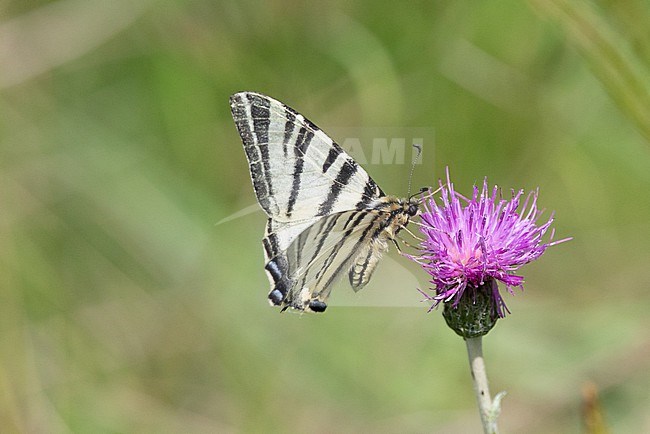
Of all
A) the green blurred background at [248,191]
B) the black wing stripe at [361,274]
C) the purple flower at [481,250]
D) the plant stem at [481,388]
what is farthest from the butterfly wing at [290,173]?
the green blurred background at [248,191]

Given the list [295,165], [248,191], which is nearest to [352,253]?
[295,165]

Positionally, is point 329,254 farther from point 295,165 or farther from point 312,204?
point 295,165

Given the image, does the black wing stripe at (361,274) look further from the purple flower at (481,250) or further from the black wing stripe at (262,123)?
the black wing stripe at (262,123)

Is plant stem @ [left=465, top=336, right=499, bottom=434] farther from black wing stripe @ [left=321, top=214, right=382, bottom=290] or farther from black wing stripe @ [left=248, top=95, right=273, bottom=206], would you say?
black wing stripe @ [left=248, top=95, right=273, bottom=206]

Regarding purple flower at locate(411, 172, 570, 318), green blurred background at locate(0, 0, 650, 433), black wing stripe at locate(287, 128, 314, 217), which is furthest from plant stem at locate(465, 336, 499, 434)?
green blurred background at locate(0, 0, 650, 433)

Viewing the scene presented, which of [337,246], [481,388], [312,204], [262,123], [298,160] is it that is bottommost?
[481,388]

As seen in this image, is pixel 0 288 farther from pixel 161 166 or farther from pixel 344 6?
pixel 344 6
